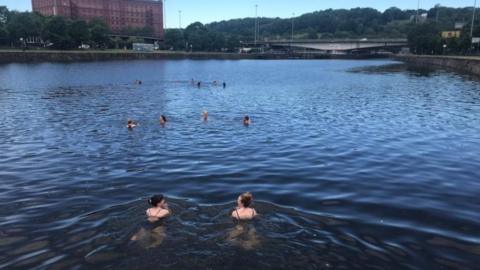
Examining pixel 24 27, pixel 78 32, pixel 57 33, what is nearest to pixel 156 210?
pixel 57 33

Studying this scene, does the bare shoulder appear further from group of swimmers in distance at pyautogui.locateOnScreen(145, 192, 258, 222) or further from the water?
the water

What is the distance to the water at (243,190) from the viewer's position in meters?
10.6

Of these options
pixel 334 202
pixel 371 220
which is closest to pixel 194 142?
pixel 334 202

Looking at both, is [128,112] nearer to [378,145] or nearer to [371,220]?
[378,145]

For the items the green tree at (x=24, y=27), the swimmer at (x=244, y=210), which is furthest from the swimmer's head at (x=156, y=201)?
the green tree at (x=24, y=27)

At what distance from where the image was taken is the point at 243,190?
15.4 metres

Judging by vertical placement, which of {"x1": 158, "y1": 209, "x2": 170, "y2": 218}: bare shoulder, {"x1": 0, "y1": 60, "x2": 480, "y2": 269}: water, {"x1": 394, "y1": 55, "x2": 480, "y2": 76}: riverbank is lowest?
{"x1": 0, "y1": 60, "x2": 480, "y2": 269}: water

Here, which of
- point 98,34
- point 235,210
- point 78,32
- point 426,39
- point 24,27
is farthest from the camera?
point 98,34

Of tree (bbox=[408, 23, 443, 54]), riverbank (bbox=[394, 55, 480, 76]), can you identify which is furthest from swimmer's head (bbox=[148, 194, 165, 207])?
tree (bbox=[408, 23, 443, 54])

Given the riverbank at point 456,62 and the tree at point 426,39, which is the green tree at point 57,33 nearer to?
the riverbank at point 456,62

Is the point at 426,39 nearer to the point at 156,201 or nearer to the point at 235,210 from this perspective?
the point at 235,210

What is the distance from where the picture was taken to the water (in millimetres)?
10555

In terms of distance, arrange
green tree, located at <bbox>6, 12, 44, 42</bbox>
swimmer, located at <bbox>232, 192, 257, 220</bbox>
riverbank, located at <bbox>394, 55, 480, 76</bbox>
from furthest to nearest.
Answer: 1. green tree, located at <bbox>6, 12, 44, 42</bbox>
2. riverbank, located at <bbox>394, 55, 480, 76</bbox>
3. swimmer, located at <bbox>232, 192, 257, 220</bbox>

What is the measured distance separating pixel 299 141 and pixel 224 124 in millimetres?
7718
